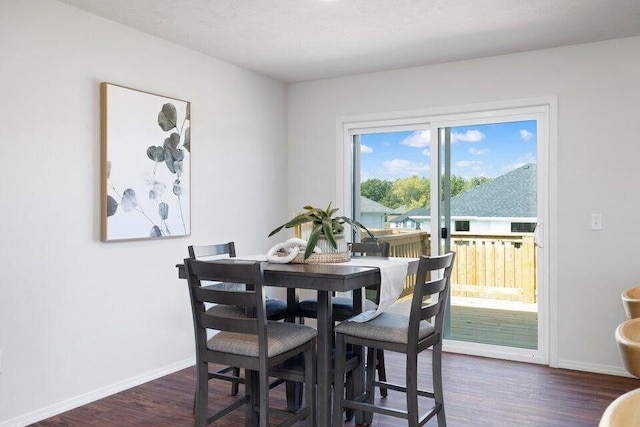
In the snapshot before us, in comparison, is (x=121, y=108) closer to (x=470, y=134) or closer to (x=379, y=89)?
(x=379, y=89)

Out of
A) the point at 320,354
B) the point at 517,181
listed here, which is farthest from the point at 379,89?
the point at 320,354

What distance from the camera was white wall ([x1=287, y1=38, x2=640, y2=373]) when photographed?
381 centimetres

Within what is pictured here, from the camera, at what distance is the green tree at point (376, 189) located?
484cm

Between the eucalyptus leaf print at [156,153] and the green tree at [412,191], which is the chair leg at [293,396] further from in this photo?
the green tree at [412,191]

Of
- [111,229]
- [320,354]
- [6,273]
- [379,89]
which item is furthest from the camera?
[379,89]

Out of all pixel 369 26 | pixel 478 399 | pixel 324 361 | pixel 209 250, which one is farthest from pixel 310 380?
pixel 369 26

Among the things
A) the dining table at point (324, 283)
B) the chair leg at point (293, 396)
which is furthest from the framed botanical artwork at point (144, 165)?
the chair leg at point (293, 396)

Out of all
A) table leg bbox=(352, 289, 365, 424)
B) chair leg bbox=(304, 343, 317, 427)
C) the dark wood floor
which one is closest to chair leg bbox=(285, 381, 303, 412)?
the dark wood floor

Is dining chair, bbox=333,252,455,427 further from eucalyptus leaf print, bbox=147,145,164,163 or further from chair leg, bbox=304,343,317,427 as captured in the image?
eucalyptus leaf print, bbox=147,145,164,163

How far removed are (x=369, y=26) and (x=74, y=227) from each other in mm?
2262

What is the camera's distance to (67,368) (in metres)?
3.20

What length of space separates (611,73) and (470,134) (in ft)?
3.57

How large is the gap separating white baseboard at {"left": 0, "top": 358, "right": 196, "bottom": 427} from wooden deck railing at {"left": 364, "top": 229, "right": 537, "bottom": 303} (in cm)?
192

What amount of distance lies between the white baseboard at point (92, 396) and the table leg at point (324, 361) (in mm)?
1604
